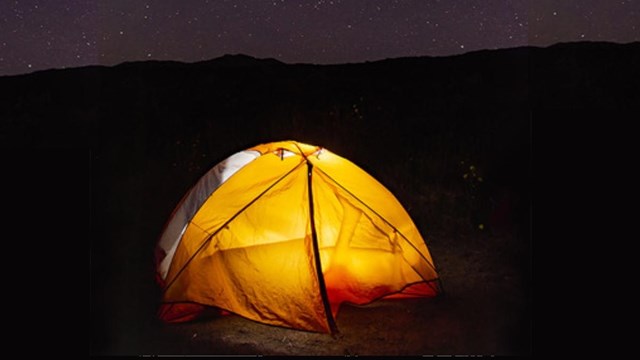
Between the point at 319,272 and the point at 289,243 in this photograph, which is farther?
the point at 289,243

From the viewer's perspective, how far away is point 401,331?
15.6 ft

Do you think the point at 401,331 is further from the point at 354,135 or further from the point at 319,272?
the point at 354,135

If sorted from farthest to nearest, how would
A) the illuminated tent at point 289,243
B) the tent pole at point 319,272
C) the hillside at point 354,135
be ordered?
the hillside at point 354,135
the illuminated tent at point 289,243
the tent pole at point 319,272

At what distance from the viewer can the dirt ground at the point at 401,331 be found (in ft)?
14.8

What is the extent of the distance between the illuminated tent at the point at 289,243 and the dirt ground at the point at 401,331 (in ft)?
0.45

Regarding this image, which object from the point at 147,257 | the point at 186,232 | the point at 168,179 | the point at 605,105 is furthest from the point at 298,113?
the point at 186,232

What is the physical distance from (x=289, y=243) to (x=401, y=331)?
3.72 ft

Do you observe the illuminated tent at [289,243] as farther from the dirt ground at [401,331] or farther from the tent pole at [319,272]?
the dirt ground at [401,331]

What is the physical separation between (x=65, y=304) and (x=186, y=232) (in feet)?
7.70

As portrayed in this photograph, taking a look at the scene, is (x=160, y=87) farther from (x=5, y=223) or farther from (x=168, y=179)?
(x=5, y=223)

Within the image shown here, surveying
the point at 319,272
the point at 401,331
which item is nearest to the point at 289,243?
the point at 319,272

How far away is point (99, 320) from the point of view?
5.21 m

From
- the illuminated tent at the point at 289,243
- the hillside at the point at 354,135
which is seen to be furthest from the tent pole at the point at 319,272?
the hillside at the point at 354,135

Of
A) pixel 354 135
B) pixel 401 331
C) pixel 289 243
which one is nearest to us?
pixel 401 331
